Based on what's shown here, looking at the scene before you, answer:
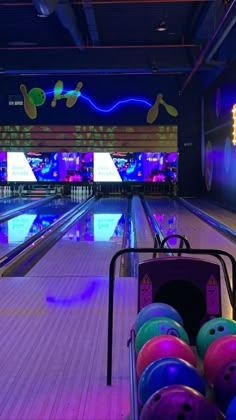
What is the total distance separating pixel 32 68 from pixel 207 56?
13.7 ft

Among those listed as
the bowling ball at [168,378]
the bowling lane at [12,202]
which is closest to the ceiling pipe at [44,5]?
the bowling lane at [12,202]

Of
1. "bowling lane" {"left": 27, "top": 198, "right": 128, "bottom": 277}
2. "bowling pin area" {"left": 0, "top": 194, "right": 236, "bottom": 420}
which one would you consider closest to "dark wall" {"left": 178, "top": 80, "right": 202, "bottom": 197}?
"bowling lane" {"left": 27, "top": 198, "right": 128, "bottom": 277}

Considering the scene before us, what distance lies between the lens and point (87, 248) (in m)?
5.96

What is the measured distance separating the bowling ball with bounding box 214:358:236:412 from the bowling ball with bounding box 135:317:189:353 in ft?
1.10

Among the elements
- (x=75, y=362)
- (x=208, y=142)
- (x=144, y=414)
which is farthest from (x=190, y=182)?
(x=144, y=414)

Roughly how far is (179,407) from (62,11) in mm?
7726

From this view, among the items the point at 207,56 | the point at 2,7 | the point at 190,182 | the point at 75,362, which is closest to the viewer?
the point at 75,362

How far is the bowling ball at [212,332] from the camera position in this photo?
195 cm

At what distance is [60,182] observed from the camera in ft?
47.2

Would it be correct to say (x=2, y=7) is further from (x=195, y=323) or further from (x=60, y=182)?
(x=195, y=323)

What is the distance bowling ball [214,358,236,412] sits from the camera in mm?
1556

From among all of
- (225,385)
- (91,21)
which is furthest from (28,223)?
(225,385)

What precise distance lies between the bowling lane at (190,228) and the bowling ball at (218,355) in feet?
4.47

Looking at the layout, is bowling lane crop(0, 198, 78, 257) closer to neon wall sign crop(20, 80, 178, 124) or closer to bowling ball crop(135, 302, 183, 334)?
neon wall sign crop(20, 80, 178, 124)
